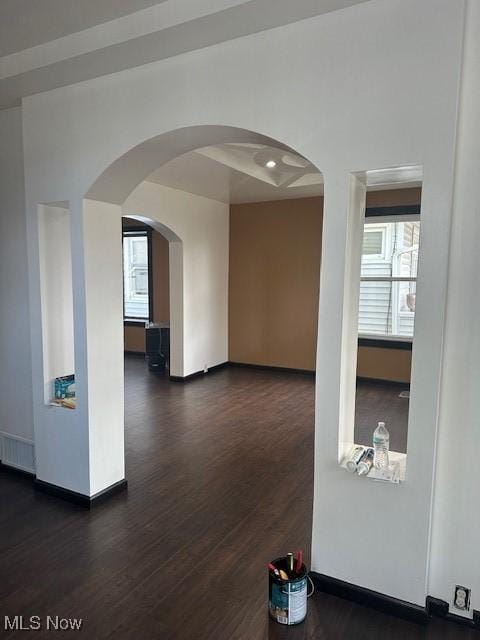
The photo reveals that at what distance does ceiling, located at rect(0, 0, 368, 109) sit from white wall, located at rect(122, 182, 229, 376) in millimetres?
2851

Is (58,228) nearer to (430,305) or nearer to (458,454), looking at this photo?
(430,305)

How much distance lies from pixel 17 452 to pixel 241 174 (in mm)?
3706

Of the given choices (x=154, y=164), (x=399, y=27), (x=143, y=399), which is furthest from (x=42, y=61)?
(x=143, y=399)

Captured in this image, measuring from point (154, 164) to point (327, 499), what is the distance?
2.33 metres

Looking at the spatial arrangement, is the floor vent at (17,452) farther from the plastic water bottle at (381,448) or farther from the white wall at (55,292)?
the plastic water bottle at (381,448)

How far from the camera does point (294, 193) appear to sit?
6.53 m

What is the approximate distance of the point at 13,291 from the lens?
11.7 ft

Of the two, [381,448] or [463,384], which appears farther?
[381,448]

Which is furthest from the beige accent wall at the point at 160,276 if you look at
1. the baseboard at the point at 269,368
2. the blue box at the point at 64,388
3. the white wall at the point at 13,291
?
the blue box at the point at 64,388

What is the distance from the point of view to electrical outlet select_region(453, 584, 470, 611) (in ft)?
6.88

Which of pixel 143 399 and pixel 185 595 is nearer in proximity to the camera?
pixel 185 595

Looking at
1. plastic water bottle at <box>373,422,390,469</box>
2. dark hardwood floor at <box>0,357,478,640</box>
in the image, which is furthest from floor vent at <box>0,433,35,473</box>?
plastic water bottle at <box>373,422,390,469</box>

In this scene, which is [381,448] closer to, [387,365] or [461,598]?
[461,598]

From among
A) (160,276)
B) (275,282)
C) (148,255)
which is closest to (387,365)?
(275,282)
